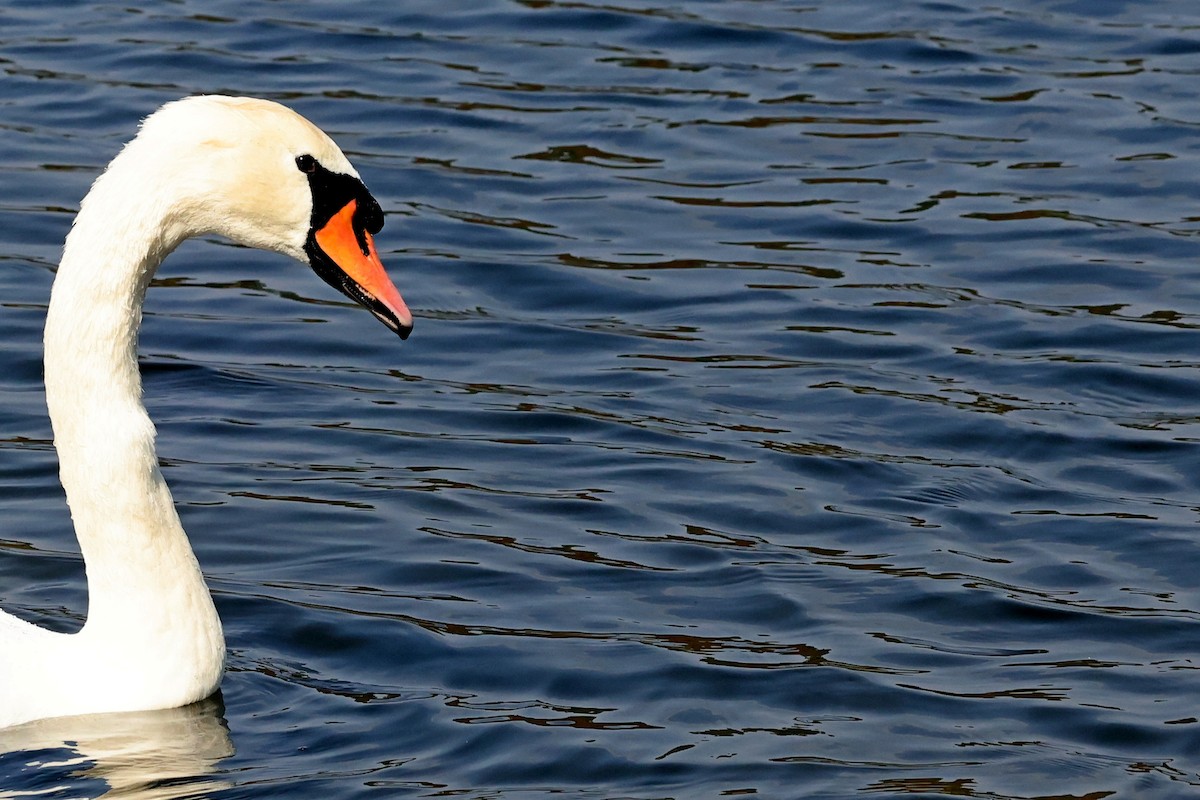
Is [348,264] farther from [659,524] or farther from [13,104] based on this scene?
[13,104]

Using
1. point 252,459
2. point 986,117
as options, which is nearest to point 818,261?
point 986,117

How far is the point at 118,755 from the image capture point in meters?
6.10

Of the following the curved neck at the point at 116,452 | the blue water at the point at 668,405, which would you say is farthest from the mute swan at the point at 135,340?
the blue water at the point at 668,405

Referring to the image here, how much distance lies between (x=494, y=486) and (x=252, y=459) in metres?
1.00

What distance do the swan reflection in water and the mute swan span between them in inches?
1.8

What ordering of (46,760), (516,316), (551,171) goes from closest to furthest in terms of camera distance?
(46,760) → (516,316) → (551,171)

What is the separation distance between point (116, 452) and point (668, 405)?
3.26m

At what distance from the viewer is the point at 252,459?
860cm

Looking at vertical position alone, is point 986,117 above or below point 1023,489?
above

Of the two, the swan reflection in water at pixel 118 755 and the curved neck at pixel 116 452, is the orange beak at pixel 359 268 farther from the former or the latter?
the swan reflection in water at pixel 118 755

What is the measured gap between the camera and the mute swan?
20.1ft

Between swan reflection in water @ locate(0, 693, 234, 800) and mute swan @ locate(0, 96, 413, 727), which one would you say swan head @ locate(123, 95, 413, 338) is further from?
swan reflection in water @ locate(0, 693, 234, 800)

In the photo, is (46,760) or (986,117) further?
(986,117)

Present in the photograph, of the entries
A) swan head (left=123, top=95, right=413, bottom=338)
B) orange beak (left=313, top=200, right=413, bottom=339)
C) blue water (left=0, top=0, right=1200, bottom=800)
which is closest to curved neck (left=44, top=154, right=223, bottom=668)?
swan head (left=123, top=95, right=413, bottom=338)
